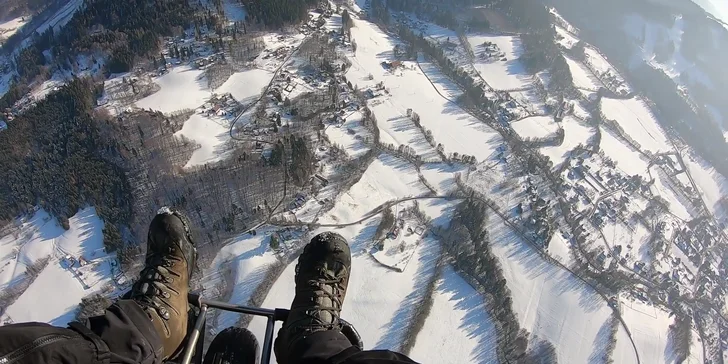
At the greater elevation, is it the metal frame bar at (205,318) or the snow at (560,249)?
the metal frame bar at (205,318)

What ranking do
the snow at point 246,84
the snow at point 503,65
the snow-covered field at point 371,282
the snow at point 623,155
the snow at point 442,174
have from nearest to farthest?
1. the snow-covered field at point 371,282
2. the snow at point 442,174
3. the snow at point 246,84
4. the snow at point 623,155
5. the snow at point 503,65

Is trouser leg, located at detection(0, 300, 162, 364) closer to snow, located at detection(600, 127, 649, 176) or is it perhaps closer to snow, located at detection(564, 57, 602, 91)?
snow, located at detection(600, 127, 649, 176)

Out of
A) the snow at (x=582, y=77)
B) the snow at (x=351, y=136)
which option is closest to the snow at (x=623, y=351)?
the snow at (x=351, y=136)

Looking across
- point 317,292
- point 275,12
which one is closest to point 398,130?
point 275,12

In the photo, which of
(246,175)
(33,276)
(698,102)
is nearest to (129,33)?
(246,175)

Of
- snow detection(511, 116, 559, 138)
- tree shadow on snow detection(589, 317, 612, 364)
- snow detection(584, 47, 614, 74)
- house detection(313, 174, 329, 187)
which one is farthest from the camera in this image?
snow detection(584, 47, 614, 74)

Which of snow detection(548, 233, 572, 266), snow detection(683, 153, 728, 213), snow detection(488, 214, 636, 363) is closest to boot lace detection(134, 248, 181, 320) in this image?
snow detection(488, 214, 636, 363)

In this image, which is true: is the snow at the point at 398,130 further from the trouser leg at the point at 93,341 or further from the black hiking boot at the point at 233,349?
the trouser leg at the point at 93,341

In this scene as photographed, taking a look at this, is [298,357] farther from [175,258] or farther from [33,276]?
[33,276]
